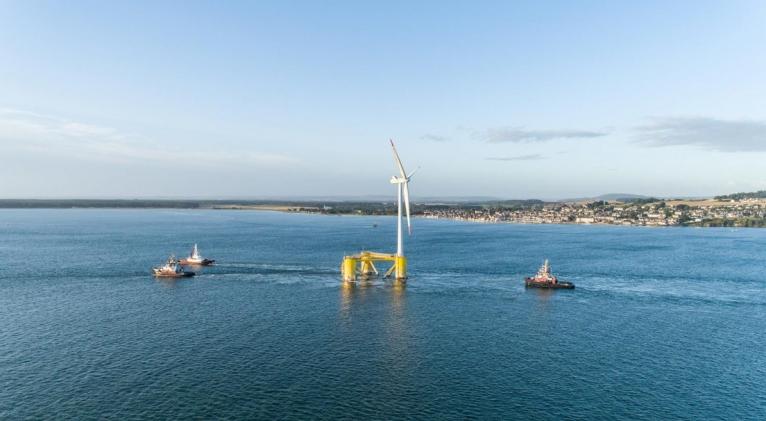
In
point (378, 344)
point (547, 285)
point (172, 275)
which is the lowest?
point (378, 344)

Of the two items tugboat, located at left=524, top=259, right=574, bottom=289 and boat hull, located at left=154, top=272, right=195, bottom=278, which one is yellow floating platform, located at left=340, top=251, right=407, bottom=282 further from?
boat hull, located at left=154, top=272, right=195, bottom=278

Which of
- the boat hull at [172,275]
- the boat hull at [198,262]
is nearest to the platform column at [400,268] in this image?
the boat hull at [172,275]

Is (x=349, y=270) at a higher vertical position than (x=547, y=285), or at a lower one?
higher

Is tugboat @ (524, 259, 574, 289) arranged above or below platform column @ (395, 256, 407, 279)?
below

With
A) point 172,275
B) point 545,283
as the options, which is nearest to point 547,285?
point 545,283

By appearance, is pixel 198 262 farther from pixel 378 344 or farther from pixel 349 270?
pixel 378 344

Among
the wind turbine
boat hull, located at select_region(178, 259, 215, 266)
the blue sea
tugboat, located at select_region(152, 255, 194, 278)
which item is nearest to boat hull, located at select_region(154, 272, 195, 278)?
tugboat, located at select_region(152, 255, 194, 278)

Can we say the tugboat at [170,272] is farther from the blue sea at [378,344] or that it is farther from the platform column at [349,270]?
the platform column at [349,270]

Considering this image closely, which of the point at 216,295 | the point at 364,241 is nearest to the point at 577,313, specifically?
the point at 216,295

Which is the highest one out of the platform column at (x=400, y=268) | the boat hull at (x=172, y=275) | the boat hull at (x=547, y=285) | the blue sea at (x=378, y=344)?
the platform column at (x=400, y=268)

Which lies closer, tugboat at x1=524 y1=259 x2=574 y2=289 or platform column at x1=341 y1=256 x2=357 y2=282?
tugboat at x1=524 y1=259 x2=574 y2=289
